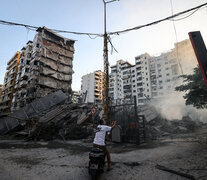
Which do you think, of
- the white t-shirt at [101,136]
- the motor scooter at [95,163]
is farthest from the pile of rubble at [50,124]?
the motor scooter at [95,163]

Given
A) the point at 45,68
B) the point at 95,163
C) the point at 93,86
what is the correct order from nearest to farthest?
the point at 95,163
the point at 45,68
the point at 93,86

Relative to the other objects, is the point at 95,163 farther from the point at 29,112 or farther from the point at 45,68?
the point at 45,68

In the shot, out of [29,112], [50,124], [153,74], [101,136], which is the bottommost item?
[50,124]

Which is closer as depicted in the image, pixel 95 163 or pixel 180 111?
pixel 95 163

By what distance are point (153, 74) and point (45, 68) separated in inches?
1826

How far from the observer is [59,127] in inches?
474

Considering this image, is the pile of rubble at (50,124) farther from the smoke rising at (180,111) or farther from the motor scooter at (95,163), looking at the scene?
the smoke rising at (180,111)

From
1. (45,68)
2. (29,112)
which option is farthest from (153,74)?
(29,112)

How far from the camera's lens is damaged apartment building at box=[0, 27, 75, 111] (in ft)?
95.1

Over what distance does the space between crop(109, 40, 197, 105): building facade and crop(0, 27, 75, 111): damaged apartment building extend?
2552 cm

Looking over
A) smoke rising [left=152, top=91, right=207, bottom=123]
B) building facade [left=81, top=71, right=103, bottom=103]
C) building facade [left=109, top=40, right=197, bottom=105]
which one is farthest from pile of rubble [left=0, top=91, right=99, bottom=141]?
building facade [left=81, top=71, right=103, bottom=103]

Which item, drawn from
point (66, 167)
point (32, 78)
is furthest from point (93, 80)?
point (66, 167)

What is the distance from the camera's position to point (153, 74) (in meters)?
56.2

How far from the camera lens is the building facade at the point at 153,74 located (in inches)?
1895
